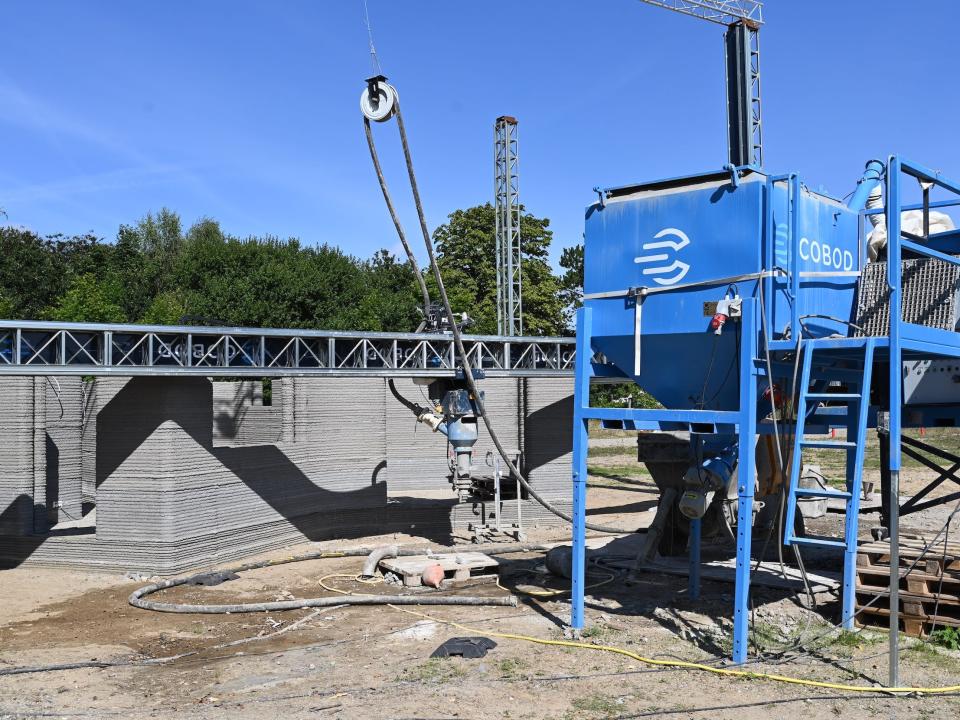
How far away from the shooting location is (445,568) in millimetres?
15492

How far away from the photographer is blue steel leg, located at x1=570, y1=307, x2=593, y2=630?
11367 millimetres

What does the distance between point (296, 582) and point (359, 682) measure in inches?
267

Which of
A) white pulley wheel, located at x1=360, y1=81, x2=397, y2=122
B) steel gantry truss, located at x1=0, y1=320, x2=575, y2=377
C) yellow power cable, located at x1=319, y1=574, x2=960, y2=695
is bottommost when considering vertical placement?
yellow power cable, located at x1=319, y1=574, x2=960, y2=695

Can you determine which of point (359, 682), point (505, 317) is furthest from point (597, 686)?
point (505, 317)

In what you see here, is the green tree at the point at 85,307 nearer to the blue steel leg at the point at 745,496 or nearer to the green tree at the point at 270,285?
the green tree at the point at 270,285

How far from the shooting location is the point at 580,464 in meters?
11.4

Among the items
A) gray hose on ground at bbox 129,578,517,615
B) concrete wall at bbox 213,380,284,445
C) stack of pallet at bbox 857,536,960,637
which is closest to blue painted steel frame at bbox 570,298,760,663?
stack of pallet at bbox 857,536,960,637

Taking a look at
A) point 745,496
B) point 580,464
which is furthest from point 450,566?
point 745,496

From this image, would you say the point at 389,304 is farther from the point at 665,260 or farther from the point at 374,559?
the point at 665,260

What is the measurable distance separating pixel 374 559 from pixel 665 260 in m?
8.40

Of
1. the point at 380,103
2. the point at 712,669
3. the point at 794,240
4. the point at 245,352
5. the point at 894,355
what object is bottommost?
the point at 712,669

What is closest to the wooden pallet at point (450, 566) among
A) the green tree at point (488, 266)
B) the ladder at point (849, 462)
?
the ladder at point (849, 462)

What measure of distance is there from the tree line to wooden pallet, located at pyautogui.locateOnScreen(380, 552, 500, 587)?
28.3 meters

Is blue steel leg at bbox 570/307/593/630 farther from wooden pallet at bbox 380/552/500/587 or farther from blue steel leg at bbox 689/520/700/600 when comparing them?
wooden pallet at bbox 380/552/500/587
